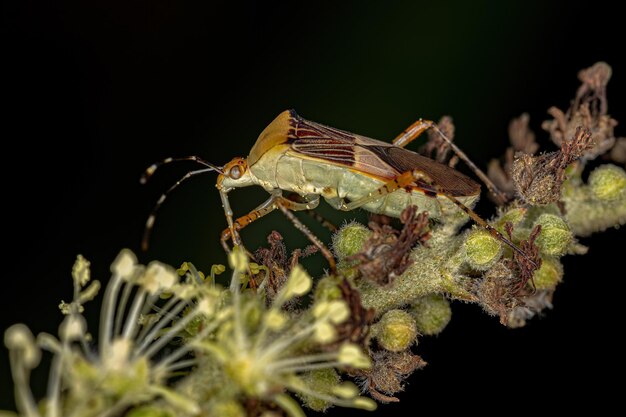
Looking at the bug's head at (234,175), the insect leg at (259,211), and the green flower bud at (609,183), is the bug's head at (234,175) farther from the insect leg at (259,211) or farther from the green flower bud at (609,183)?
the green flower bud at (609,183)

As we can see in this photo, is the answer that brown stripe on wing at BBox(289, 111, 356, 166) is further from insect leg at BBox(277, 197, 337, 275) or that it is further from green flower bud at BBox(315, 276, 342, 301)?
green flower bud at BBox(315, 276, 342, 301)

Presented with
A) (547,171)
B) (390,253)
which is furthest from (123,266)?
(547,171)

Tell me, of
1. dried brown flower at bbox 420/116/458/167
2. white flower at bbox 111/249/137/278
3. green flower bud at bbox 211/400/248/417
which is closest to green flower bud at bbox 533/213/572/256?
dried brown flower at bbox 420/116/458/167

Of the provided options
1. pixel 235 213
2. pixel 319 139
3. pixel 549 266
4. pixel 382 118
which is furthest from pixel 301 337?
pixel 382 118

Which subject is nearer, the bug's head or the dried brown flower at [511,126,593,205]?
the dried brown flower at [511,126,593,205]

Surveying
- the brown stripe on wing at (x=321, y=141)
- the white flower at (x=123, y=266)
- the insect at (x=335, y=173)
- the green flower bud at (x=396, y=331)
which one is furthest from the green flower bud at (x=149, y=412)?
the brown stripe on wing at (x=321, y=141)

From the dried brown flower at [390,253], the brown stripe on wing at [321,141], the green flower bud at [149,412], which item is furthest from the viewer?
the brown stripe on wing at [321,141]

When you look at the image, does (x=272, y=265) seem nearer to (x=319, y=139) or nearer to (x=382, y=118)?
(x=319, y=139)
